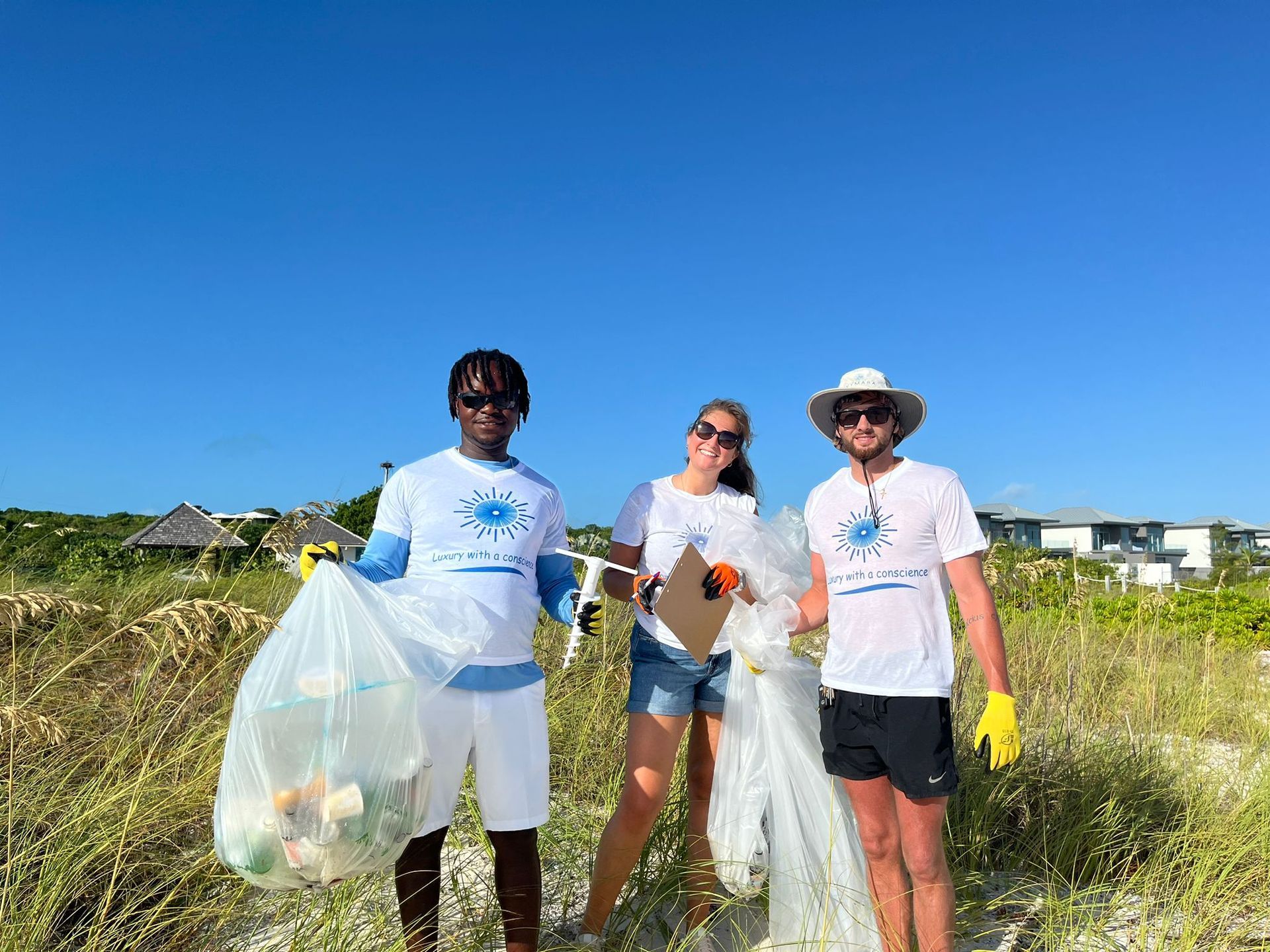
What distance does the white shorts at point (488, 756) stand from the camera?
232 centimetres

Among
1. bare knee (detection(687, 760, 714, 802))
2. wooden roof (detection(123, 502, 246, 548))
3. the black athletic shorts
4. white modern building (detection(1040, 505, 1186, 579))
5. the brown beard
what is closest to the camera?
the black athletic shorts

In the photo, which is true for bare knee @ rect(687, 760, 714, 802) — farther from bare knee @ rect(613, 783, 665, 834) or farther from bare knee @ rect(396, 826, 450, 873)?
bare knee @ rect(396, 826, 450, 873)

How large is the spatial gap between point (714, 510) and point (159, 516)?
42.2 ft

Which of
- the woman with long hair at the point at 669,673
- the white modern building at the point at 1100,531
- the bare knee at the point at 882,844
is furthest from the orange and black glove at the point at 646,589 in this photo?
the white modern building at the point at 1100,531

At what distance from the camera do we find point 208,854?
2.73 meters

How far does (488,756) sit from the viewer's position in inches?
92.7

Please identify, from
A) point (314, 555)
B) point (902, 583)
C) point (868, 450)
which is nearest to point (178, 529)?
point (314, 555)

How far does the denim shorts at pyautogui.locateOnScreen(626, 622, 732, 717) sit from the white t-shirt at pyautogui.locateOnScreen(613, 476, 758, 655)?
0.05m

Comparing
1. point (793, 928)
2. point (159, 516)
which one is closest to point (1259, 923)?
point (793, 928)

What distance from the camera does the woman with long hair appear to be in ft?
9.08

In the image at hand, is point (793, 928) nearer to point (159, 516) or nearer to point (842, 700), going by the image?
point (842, 700)

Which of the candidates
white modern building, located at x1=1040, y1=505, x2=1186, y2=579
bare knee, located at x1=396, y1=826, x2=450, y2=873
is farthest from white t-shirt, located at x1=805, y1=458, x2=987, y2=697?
white modern building, located at x1=1040, y1=505, x2=1186, y2=579

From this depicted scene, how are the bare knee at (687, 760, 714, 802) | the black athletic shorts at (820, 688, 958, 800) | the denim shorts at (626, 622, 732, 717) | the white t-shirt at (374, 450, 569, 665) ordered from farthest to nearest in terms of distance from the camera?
1. the bare knee at (687, 760, 714, 802)
2. the denim shorts at (626, 622, 732, 717)
3. the white t-shirt at (374, 450, 569, 665)
4. the black athletic shorts at (820, 688, 958, 800)

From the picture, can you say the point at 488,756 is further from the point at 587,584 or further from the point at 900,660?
the point at 900,660
